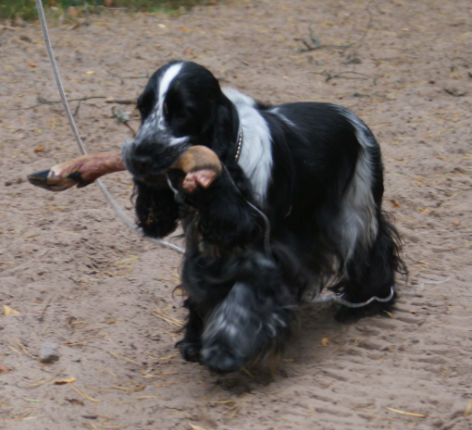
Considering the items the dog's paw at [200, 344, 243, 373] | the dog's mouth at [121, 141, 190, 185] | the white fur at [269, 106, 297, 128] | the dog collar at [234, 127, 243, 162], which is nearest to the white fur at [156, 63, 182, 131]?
the dog's mouth at [121, 141, 190, 185]

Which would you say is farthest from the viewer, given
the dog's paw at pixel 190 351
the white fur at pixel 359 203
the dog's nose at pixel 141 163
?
the white fur at pixel 359 203

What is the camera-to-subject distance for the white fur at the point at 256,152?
143 inches

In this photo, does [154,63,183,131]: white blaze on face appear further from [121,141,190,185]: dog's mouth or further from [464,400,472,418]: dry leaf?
[464,400,472,418]: dry leaf

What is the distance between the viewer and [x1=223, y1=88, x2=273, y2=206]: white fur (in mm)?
3625

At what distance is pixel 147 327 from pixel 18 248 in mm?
1187

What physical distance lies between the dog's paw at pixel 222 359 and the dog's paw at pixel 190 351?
0.45m

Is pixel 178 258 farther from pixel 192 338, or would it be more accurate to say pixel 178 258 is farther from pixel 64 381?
pixel 64 381

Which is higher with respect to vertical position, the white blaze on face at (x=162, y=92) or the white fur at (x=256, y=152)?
the white blaze on face at (x=162, y=92)

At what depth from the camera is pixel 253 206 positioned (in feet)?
11.8

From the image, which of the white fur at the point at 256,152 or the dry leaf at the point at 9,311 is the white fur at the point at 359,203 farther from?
the dry leaf at the point at 9,311

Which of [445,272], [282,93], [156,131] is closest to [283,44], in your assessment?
[282,93]

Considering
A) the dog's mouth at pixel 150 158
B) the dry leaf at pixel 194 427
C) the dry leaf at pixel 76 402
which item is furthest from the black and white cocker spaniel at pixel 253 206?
the dry leaf at pixel 76 402

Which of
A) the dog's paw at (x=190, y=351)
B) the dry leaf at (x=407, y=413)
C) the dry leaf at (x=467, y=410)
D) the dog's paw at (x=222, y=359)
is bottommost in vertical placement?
the dog's paw at (x=190, y=351)

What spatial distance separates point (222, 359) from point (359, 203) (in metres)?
1.30
